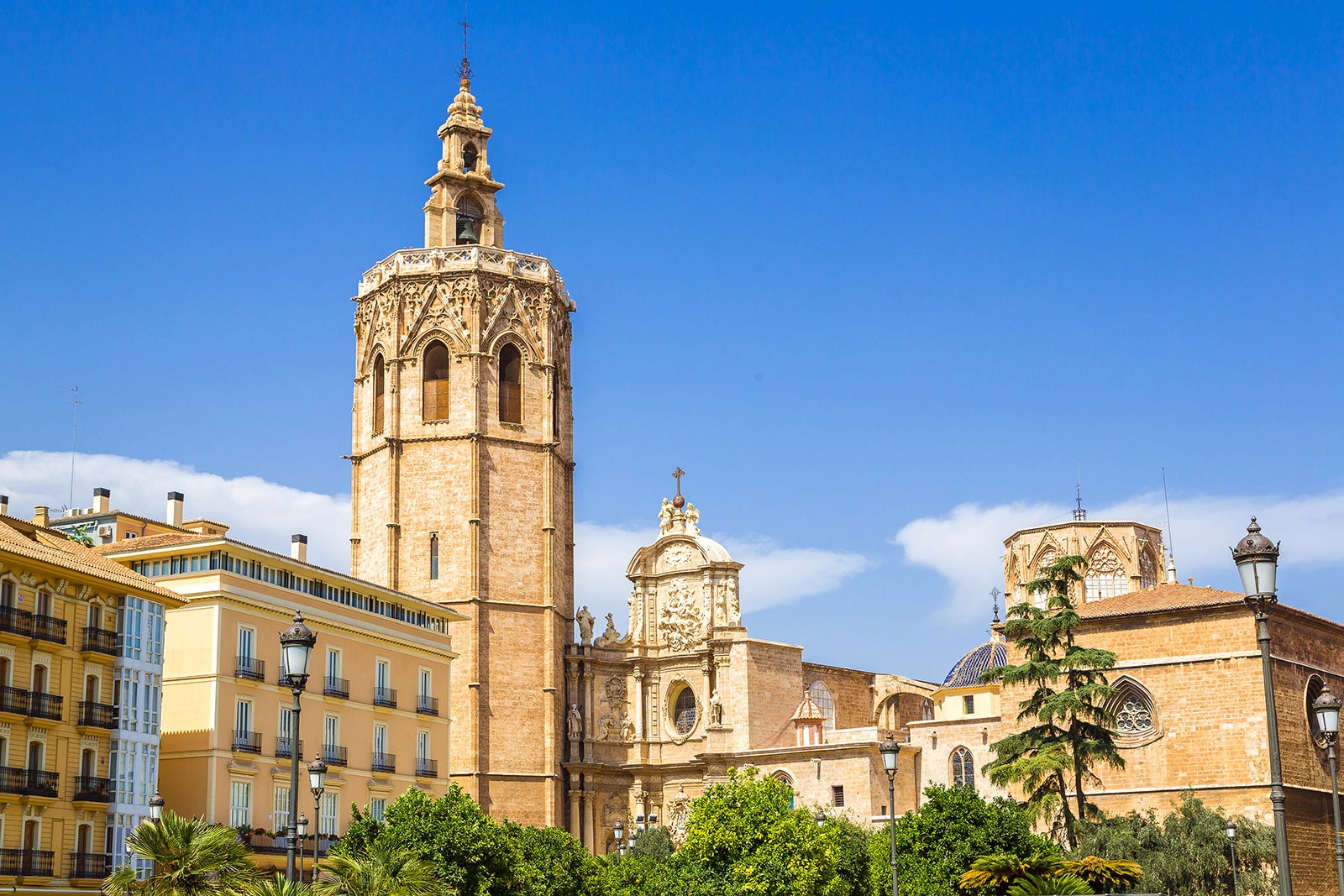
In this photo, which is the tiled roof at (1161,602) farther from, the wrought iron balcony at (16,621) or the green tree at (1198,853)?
the wrought iron balcony at (16,621)

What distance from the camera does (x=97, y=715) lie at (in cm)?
3728

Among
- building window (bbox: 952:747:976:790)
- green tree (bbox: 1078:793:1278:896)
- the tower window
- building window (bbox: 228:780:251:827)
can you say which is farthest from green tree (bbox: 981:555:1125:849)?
the tower window

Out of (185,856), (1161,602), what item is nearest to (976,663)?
(1161,602)

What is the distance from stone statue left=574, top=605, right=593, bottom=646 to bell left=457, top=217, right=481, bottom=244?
15.8 meters

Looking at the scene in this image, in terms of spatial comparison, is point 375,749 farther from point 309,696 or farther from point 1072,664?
point 1072,664

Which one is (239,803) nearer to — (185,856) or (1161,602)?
(185,856)

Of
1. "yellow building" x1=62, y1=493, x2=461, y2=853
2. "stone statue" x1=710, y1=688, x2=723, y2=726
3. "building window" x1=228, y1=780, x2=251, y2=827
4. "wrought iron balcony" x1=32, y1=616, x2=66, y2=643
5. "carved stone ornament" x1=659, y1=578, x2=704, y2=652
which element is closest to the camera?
"wrought iron balcony" x1=32, y1=616, x2=66, y2=643

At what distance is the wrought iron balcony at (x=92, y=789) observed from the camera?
36531 mm

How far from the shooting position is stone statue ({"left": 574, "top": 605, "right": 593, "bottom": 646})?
62.7 meters

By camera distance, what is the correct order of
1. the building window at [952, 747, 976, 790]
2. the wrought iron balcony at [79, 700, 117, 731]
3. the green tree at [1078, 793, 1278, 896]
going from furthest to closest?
the building window at [952, 747, 976, 790] < the green tree at [1078, 793, 1278, 896] < the wrought iron balcony at [79, 700, 117, 731]

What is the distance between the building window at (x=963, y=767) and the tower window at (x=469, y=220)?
28.0m

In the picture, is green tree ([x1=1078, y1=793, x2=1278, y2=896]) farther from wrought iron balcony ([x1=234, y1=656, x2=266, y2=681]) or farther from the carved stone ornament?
the carved stone ornament

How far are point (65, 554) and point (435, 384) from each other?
2444cm

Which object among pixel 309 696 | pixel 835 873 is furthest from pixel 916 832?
pixel 309 696
